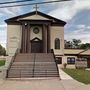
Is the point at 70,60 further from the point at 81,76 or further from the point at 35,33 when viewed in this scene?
the point at 81,76

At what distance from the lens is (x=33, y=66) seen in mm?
30609

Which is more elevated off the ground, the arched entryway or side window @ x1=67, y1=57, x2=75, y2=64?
the arched entryway

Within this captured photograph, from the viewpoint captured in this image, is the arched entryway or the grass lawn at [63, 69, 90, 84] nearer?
the grass lawn at [63, 69, 90, 84]

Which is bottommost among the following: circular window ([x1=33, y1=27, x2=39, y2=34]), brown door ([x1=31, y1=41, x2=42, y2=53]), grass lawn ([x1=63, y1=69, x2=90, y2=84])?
grass lawn ([x1=63, y1=69, x2=90, y2=84])

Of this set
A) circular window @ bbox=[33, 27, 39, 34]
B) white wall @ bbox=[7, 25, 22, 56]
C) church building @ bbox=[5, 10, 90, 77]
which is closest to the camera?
church building @ bbox=[5, 10, 90, 77]

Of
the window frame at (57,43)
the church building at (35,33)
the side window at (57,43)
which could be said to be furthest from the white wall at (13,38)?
the side window at (57,43)

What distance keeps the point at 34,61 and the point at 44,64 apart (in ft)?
8.53

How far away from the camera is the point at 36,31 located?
4556 centimetres

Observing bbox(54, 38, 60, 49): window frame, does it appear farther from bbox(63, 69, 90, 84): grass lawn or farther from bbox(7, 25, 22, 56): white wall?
bbox(63, 69, 90, 84): grass lawn

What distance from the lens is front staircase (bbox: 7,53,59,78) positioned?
26906 millimetres

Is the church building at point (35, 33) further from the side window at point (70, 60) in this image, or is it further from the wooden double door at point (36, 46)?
the side window at point (70, 60)

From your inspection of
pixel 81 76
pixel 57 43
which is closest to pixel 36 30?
pixel 57 43

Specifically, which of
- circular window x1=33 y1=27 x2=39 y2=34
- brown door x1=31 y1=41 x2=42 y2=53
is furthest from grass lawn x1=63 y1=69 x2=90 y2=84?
circular window x1=33 y1=27 x2=39 y2=34

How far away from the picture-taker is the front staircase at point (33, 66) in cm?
2691
